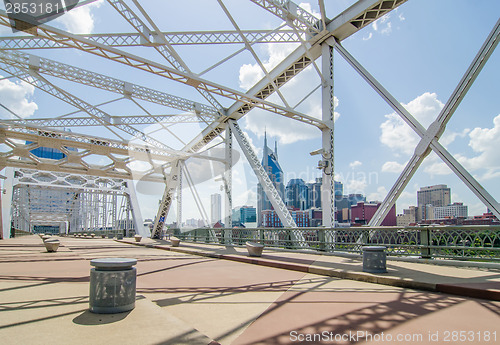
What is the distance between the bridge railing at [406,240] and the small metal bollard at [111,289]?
8.35 metres

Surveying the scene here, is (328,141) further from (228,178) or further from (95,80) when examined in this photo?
(95,80)

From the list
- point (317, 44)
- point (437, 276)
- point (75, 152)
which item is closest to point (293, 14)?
point (317, 44)

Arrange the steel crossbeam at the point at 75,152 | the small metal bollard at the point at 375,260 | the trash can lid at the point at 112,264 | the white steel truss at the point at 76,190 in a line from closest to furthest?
the trash can lid at the point at 112,264
the small metal bollard at the point at 375,260
the steel crossbeam at the point at 75,152
the white steel truss at the point at 76,190

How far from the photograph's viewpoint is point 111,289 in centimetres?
405

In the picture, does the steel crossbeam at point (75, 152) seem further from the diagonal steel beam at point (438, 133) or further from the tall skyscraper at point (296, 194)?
the tall skyscraper at point (296, 194)

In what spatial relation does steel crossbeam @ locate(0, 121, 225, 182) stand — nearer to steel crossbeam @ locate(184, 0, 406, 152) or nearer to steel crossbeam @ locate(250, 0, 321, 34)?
steel crossbeam @ locate(184, 0, 406, 152)

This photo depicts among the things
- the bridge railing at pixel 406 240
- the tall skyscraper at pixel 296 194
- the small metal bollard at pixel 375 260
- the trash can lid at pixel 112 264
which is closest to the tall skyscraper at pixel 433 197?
the tall skyscraper at pixel 296 194

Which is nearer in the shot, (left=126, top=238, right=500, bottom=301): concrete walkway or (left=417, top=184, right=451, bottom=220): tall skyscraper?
(left=126, top=238, right=500, bottom=301): concrete walkway

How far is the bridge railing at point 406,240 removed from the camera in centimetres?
841

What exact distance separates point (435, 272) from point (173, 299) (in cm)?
623

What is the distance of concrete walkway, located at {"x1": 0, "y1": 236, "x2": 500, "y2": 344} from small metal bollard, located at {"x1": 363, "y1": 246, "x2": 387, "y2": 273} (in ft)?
1.08

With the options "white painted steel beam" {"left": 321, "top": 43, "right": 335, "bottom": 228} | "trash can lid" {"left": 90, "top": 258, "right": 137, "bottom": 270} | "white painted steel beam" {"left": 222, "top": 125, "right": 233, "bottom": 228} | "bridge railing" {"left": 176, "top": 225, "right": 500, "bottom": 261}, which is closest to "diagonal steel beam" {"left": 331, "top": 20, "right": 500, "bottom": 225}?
"bridge railing" {"left": 176, "top": 225, "right": 500, "bottom": 261}

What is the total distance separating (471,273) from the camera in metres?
7.56

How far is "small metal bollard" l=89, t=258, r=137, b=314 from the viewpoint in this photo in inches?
159
